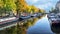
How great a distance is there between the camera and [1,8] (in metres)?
34.8

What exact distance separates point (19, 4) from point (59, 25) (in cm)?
2807

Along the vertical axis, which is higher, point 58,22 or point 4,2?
point 4,2

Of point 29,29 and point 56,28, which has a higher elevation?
point 56,28

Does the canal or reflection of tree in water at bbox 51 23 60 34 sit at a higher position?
reflection of tree in water at bbox 51 23 60 34

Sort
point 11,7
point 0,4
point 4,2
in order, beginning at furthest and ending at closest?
point 11,7 < point 4,2 < point 0,4

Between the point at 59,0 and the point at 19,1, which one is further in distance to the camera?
the point at 59,0

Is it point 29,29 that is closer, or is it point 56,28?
point 56,28

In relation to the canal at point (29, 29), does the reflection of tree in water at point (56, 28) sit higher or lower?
higher

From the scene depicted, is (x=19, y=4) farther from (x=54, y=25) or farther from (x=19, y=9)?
(x=54, y=25)

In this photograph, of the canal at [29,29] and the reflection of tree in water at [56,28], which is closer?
the canal at [29,29]

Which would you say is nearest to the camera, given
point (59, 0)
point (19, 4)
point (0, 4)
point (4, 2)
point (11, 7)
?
point (0, 4)

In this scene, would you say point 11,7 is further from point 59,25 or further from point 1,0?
point 59,25

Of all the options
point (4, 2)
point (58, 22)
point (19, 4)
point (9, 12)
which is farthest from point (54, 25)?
point (19, 4)

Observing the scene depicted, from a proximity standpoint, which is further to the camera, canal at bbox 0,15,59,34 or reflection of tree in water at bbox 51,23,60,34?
reflection of tree in water at bbox 51,23,60,34
